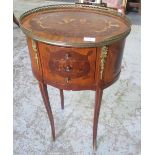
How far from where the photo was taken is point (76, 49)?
1145 mm

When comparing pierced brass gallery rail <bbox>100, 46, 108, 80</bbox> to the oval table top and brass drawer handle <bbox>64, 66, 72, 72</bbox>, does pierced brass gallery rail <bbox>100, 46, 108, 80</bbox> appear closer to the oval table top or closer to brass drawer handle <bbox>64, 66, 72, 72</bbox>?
the oval table top

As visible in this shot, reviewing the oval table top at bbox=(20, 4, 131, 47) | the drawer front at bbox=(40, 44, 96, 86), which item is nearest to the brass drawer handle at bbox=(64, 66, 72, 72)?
the drawer front at bbox=(40, 44, 96, 86)

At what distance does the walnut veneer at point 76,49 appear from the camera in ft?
3.80

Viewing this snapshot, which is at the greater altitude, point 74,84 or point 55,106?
point 74,84

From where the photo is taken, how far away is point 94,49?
1.16 meters

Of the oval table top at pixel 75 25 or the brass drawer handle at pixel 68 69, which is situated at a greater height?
the oval table top at pixel 75 25

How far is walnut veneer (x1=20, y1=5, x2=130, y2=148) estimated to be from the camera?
1158 mm

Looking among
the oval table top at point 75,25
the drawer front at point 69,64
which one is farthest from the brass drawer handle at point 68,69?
the oval table top at point 75,25

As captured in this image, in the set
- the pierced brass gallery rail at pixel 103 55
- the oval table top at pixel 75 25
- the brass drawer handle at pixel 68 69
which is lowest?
the brass drawer handle at pixel 68 69

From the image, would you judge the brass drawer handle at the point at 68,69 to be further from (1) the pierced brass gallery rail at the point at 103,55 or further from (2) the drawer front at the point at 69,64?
(1) the pierced brass gallery rail at the point at 103,55
